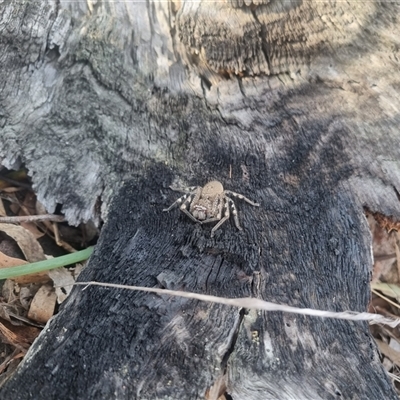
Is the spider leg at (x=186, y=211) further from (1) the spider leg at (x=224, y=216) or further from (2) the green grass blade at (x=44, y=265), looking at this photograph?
(2) the green grass blade at (x=44, y=265)

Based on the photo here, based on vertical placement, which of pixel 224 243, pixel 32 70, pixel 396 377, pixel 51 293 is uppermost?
pixel 32 70

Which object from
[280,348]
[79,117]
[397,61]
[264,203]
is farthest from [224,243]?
[397,61]

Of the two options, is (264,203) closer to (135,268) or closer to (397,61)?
(135,268)

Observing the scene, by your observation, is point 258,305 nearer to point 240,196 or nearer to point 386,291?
point 240,196

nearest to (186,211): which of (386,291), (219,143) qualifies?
(219,143)

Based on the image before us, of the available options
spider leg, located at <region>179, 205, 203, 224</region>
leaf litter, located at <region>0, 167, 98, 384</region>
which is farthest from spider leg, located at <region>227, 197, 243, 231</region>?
leaf litter, located at <region>0, 167, 98, 384</region>

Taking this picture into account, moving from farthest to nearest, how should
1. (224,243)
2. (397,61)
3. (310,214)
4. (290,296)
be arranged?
1. (397,61)
2. (310,214)
3. (224,243)
4. (290,296)

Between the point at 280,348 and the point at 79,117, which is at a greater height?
the point at 79,117

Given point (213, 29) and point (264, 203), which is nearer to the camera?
point (264, 203)
